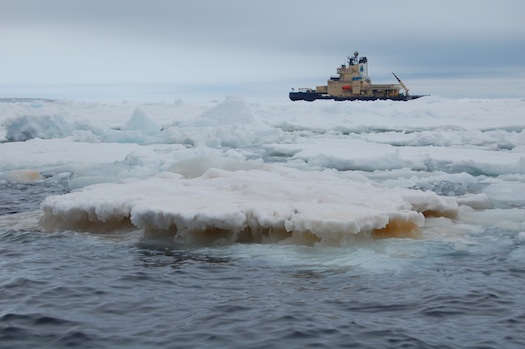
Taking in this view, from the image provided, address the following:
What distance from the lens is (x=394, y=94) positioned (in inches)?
2518

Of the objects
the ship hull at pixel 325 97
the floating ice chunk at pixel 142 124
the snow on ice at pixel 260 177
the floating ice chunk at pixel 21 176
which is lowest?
the floating ice chunk at pixel 21 176

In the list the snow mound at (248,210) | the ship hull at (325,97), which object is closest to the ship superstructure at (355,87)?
the ship hull at (325,97)

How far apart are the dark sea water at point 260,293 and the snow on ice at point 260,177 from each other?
36 cm

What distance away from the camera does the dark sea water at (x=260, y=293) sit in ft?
17.4

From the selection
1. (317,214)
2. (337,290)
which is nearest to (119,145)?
(317,214)

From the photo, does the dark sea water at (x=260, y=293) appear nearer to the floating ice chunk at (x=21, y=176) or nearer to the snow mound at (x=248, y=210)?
the snow mound at (x=248, y=210)

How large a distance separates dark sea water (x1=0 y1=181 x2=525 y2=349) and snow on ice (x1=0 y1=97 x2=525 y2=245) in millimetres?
359

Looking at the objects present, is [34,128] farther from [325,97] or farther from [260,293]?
[325,97]

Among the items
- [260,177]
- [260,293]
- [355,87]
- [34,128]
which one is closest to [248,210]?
[260,293]

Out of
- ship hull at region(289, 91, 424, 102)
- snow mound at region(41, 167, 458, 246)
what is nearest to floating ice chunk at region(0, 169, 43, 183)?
snow mound at region(41, 167, 458, 246)

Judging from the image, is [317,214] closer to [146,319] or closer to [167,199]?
[167,199]

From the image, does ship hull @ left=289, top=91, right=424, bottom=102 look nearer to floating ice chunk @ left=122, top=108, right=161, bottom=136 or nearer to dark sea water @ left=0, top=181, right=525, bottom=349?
floating ice chunk @ left=122, top=108, right=161, bottom=136

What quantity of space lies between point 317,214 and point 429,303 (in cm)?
266

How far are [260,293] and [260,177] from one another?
531 centimetres
